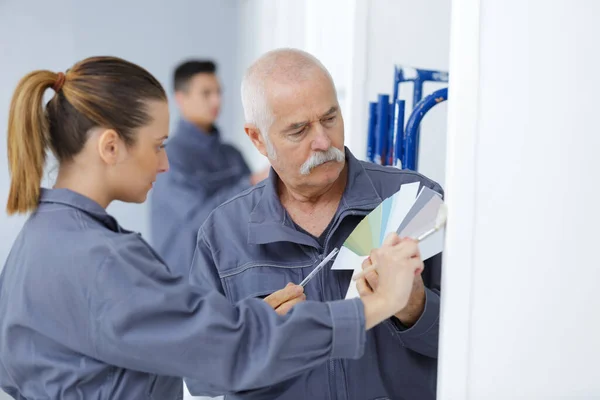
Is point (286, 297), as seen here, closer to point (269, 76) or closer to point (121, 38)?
point (269, 76)

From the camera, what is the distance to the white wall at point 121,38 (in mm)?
5586

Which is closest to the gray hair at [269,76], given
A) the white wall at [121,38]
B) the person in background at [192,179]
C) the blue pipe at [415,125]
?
the blue pipe at [415,125]

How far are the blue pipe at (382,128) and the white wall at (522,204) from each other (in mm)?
930

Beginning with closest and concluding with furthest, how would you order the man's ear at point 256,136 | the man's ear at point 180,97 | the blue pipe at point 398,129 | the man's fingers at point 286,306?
1. the man's fingers at point 286,306
2. the man's ear at point 256,136
3. the blue pipe at point 398,129
4. the man's ear at point 180,97

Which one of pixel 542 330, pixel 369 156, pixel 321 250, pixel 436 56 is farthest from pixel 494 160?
pixel 436 56

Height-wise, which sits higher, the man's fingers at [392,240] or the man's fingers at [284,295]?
the man's fingers at [392,240]

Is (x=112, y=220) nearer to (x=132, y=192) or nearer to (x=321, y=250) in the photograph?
(x=132, y=192)

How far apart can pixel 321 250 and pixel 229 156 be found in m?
2.73

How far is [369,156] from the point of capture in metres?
2.17

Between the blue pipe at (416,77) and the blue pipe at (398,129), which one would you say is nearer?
the blue pipe at (398,129)

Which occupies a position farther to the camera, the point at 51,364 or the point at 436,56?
Result: the point at 436,56

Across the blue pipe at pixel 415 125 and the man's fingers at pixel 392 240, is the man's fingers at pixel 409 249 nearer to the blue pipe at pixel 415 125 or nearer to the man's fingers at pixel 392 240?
the man's fingers at pixel 392 240

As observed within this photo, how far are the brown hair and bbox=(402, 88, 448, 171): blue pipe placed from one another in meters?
0.78

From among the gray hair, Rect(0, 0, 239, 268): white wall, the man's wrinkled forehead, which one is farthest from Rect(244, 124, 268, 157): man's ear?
Rect(0, 0, 239, 268): white wall
